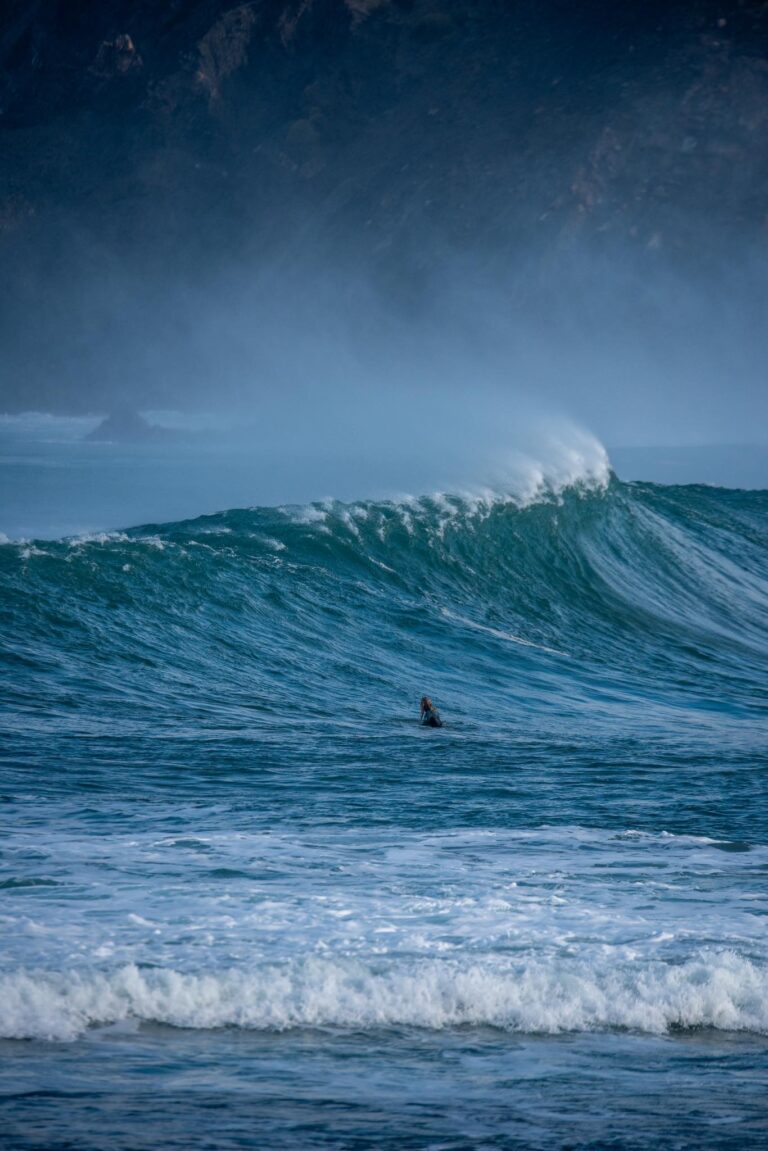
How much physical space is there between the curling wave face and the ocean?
2 centimetres

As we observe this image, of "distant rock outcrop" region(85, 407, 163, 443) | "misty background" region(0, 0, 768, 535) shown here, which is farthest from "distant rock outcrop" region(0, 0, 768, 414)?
"distant rock outcrop" region(85, 407, 163, 443)

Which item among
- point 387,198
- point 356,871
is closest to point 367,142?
point 387,198

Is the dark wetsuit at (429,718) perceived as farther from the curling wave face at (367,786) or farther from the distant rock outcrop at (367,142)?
the distant rock outcrop at (367,142)

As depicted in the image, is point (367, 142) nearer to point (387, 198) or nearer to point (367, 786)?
point (387, 198)

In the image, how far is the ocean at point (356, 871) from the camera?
12.7ft

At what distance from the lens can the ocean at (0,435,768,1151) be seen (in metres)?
3.88

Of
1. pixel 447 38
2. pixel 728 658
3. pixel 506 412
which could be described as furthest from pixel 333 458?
pixel 447 38

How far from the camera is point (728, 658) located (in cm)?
1307

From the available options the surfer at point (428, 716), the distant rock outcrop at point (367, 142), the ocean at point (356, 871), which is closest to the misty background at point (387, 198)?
the distant rock outcrop at point (367, 142)

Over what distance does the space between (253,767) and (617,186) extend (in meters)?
96.2

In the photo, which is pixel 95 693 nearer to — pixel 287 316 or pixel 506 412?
pixel 506 412

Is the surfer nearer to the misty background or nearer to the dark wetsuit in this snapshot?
the dark wetsuit

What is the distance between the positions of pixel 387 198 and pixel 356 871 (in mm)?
103314

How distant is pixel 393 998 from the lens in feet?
15.0
